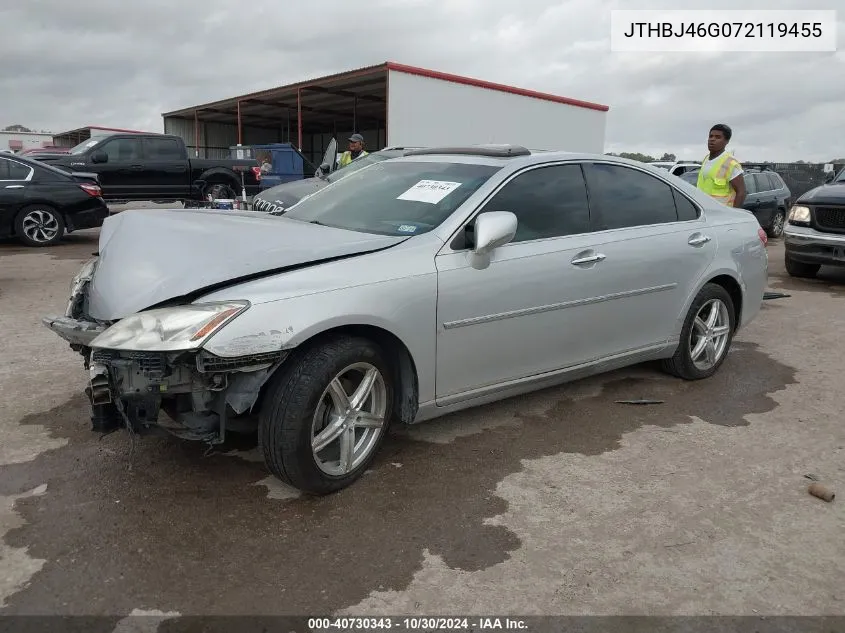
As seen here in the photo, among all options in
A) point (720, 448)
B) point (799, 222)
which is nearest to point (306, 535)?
point (720, 448)

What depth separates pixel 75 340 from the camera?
9.59 ft

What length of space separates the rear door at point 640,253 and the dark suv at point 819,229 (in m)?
5.11

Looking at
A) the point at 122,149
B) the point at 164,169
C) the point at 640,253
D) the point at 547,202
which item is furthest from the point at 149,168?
the point at 640,253

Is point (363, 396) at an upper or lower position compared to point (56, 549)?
upper

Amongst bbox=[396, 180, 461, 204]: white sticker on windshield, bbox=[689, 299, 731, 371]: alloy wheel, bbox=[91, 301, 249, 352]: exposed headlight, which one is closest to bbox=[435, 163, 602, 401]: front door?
bbox=[396, 180, 461, 204]: white sticker on windshield

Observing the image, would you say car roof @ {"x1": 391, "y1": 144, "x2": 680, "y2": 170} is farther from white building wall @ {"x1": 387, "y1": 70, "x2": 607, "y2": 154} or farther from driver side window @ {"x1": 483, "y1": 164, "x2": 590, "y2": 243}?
white building wall @ {"x1": 387, "y1": 70, "x2": 607, "y2": 154}

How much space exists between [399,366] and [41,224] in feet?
31.4

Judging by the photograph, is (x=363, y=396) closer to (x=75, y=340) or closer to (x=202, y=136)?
(x=75, y=340)

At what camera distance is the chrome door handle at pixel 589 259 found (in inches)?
147

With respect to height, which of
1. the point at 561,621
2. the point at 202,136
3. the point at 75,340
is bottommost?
the point at 561,621

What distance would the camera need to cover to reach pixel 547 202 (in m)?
3.78

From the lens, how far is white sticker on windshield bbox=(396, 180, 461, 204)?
3.57m

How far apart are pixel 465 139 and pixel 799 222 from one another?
9.70 metres

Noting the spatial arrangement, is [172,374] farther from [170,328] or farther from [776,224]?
[776,224]
